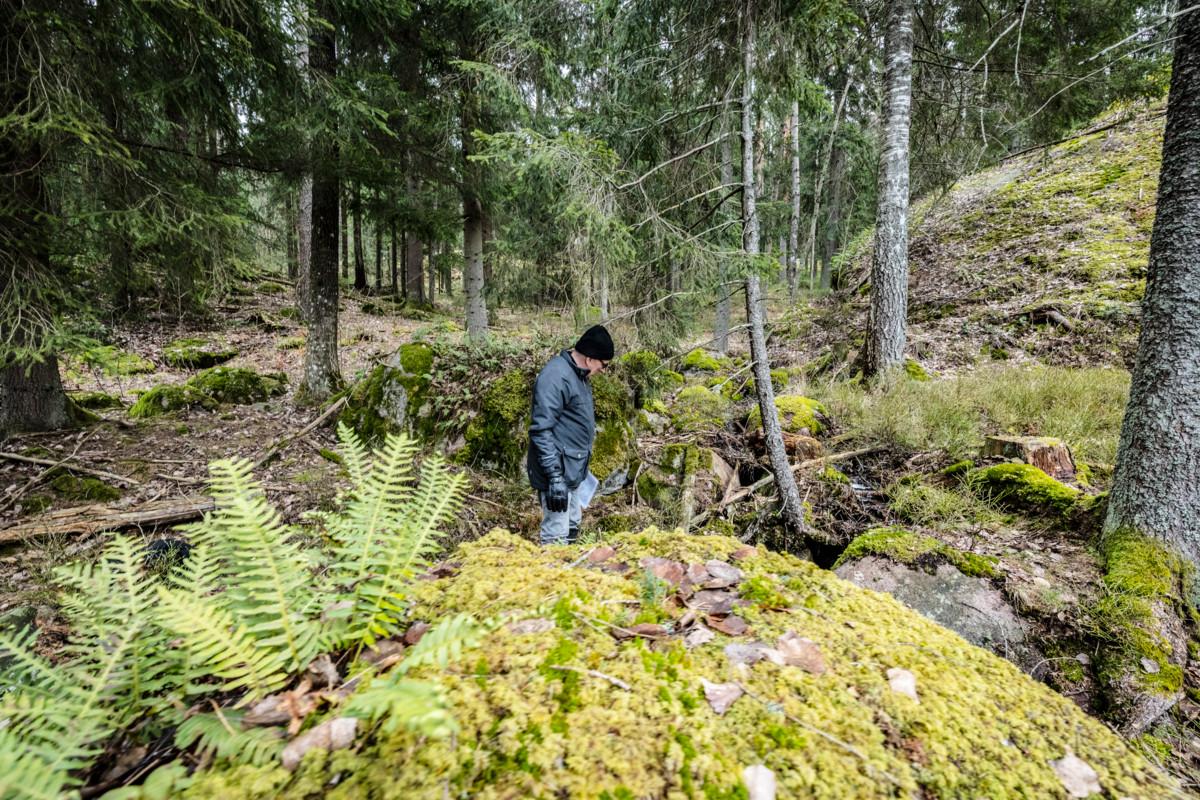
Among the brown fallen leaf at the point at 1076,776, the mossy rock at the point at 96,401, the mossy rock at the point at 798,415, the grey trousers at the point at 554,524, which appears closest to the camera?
the brown fallen leaf at the point at 1076,776

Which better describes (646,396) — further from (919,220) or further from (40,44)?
(919,220)

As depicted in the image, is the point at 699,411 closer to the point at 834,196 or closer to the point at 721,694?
the point at 721,694

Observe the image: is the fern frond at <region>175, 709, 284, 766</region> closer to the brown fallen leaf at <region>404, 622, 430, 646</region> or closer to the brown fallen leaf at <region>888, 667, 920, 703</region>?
the brown fallen leaf at <region>404, 622, 430, 646</region>

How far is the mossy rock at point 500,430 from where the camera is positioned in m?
6.01

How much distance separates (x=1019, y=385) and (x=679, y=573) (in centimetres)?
693

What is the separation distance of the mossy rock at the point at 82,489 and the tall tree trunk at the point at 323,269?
355 centimetres

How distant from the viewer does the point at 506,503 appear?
559 cm

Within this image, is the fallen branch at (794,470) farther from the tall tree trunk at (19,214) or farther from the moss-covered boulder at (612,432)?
the tall tree trunk at (19,214)

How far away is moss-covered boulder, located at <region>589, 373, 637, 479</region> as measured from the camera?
5.86 meters

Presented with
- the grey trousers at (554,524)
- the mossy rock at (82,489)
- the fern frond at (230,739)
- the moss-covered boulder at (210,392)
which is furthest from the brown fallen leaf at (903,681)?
the moss-covered boulder at (210,392)

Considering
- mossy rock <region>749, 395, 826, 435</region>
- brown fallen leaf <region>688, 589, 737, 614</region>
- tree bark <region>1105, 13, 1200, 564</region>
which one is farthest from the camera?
mossy rock <region>749, 395, 826, 435</region>

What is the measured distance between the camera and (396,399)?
6629 mm

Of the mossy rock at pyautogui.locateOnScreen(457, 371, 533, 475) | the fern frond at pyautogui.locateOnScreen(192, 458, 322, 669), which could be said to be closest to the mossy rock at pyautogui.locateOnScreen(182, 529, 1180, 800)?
the fern frond at pyautogui.locateOnScreen(192, 458, 322, 669)

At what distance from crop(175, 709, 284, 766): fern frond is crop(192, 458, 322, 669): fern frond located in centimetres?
16
